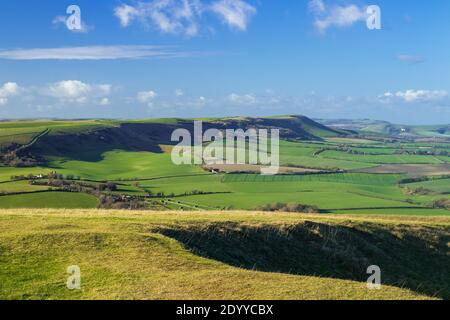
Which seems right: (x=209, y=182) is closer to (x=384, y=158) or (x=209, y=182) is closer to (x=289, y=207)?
(x=289, y=207)

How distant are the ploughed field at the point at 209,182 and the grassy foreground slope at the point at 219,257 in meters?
43.8

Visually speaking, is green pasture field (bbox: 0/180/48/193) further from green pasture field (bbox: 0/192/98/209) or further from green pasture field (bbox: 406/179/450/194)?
green pasture field (bbox: 406/179/450/194)

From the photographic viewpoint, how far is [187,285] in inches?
802

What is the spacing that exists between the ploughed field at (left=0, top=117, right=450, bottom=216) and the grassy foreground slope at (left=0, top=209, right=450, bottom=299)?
43.8m

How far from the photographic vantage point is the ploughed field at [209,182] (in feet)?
291

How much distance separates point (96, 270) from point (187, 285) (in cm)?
490

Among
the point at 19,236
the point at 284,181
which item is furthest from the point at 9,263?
the point at 284,181

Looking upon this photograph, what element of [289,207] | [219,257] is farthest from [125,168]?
[219,257]

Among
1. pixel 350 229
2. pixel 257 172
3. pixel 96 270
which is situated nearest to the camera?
pixel 96 270

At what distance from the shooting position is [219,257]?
97.2ft

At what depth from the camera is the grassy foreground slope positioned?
20.2m

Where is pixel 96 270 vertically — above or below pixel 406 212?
above

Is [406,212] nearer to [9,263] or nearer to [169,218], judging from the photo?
[169,218]
